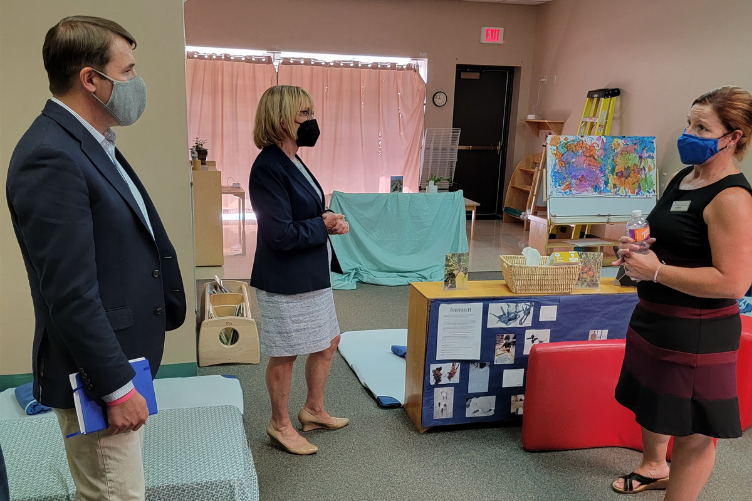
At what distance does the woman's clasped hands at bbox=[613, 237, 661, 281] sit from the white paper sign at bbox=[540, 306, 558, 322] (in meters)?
0.87

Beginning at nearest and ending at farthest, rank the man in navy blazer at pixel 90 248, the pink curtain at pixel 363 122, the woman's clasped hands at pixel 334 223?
the man in navy blazer at pixel 90 248 → the woman's clasped hands at pixel 334 223 → the pink curtain at pixel 363 122

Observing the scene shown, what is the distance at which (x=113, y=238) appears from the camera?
4.00ft

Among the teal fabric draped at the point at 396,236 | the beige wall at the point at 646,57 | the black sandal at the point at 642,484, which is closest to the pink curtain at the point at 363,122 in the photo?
the beige wall at the point at 646,57

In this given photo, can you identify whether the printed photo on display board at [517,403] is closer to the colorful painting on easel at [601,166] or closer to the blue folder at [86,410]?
the blue folder at [86,410]

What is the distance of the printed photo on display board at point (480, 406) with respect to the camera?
268 cm

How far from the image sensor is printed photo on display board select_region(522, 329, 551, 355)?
2.66 meters

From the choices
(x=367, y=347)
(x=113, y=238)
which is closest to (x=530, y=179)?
(x=367, y=347)

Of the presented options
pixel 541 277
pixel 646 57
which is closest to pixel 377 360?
pixel 541 277

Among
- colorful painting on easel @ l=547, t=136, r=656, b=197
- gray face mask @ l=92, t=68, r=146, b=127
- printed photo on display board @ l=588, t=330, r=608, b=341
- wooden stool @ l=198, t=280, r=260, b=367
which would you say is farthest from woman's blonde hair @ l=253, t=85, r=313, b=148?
colorful painting on easel @ l=547, t=136, r=656, b=197

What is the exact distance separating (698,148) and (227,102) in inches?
277

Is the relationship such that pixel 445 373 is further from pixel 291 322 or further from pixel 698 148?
pixel 698 148

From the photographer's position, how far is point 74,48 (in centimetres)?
118

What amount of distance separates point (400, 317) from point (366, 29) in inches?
204

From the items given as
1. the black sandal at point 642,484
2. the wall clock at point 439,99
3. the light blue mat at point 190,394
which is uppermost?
the wall clock at point 439,99
